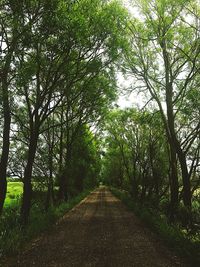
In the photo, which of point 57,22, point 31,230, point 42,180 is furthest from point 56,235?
point 57,22

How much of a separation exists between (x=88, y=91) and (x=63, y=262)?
13.1 meters

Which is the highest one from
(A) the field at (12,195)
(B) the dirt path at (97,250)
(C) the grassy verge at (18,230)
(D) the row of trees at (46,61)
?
(D) the row of trees at (46,61)

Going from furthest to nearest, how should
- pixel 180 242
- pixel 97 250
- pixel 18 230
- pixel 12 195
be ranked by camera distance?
pixel 12 195 < pixel 18 230 < pixel 180 242 < pixel 97 250

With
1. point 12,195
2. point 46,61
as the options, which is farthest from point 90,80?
point 12,195

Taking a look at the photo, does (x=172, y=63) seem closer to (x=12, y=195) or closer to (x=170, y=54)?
(x=170, y=54)

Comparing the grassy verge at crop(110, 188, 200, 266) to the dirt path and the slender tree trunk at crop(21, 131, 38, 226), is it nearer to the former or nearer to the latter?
the dirt path

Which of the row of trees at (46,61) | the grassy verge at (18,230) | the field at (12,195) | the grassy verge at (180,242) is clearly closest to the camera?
the row of trees at (46,61)

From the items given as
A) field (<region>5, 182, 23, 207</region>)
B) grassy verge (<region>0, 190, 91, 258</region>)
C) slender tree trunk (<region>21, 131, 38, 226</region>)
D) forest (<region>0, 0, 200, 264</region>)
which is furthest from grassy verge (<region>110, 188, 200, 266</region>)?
field (<region>5, 182, 23, 207</region>)

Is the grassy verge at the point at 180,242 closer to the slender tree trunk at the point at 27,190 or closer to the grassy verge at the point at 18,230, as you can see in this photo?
the grassy verge at the point at 18,230

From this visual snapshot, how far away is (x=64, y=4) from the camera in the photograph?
9.12 metres

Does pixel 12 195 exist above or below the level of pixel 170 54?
below

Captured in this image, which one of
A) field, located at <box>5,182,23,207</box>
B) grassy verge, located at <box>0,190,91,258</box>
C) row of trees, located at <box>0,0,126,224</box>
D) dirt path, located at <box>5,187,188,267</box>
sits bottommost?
dirt path, located at <box>5,187,188,267</box>

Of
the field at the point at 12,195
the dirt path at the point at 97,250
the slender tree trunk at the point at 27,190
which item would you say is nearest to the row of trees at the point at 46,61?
the slender tree trunk at the point at 27,190

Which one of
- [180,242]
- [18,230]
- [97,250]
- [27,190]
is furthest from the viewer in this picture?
[27,190]
